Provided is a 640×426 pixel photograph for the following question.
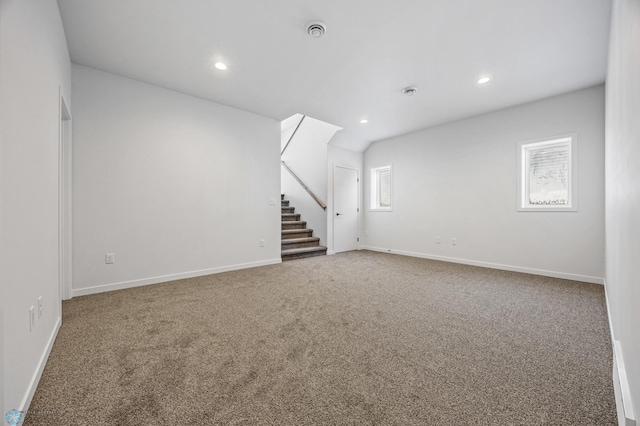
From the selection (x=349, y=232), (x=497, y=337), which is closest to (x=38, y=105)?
(x=497, y=337)

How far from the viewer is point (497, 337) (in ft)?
6.82

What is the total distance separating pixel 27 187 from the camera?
1451mm

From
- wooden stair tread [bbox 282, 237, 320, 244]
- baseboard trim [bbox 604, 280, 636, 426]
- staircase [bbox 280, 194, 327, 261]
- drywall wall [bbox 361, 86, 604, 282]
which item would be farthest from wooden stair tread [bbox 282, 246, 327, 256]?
baseboard trim [bbox 604, 280, 636, 426]

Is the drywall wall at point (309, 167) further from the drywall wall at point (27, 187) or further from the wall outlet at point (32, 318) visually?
the wall outlet at point (32, 318)

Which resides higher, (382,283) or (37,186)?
Answer: (37,186)

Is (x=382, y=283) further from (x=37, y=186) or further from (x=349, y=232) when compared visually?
(x=37, y=186)

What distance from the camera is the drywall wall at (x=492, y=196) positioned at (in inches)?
140

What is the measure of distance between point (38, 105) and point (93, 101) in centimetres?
181

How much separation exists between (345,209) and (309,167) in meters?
1.35

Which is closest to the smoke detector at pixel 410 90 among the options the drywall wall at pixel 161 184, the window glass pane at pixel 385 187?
the drywall wall at pixel 161 184

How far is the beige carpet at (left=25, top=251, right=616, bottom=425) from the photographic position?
4.30ft

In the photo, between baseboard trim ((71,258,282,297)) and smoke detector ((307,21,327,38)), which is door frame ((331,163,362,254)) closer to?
baseboard trim ((71,258,282,297))

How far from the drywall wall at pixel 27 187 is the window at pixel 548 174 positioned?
5.47 meters

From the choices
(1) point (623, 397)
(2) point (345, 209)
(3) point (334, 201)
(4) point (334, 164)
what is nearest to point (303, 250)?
(3) point (334, 201)
